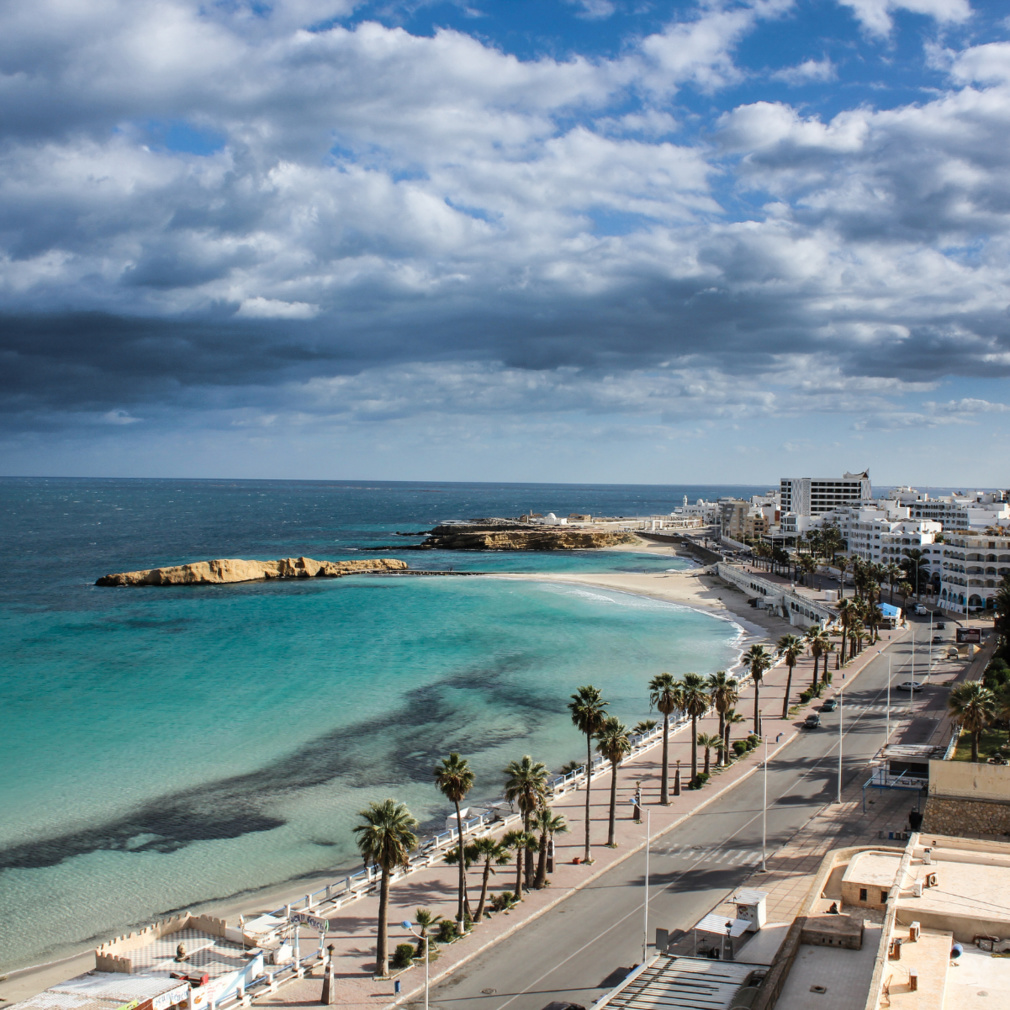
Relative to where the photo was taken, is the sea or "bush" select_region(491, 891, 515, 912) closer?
"bush" select_region(491, 891, 515, 912)

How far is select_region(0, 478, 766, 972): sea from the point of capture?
125 ft

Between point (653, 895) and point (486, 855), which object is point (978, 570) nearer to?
point (653, 895)

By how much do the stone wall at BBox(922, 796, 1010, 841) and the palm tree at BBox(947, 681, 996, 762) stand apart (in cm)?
863

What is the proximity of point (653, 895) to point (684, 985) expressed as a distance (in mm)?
10885

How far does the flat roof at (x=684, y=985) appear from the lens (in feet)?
71.5

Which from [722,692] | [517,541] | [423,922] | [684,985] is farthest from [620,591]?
[684,985]

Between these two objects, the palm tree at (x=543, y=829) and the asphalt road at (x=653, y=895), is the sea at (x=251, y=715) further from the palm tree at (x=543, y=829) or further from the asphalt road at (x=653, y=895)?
the asphalt road at (x=653, y=895)

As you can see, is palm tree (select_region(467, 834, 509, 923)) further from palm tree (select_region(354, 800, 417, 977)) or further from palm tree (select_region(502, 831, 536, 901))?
palm tree (select_region(354, 800, 417, 977))

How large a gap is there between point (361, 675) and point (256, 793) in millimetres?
25490

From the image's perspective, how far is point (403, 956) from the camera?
97.0 ft

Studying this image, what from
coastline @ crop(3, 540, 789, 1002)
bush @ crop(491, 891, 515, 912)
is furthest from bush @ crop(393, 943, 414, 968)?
coastline @ crop(3, 540, 789, 1002)

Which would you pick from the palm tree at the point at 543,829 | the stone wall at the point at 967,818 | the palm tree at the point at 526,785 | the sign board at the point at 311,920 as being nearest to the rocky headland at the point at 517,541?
the palm tree at the point at 543,829

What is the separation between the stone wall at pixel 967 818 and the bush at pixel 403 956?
22.4 metres

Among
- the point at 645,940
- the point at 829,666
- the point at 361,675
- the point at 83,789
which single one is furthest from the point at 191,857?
the point at 829,666
